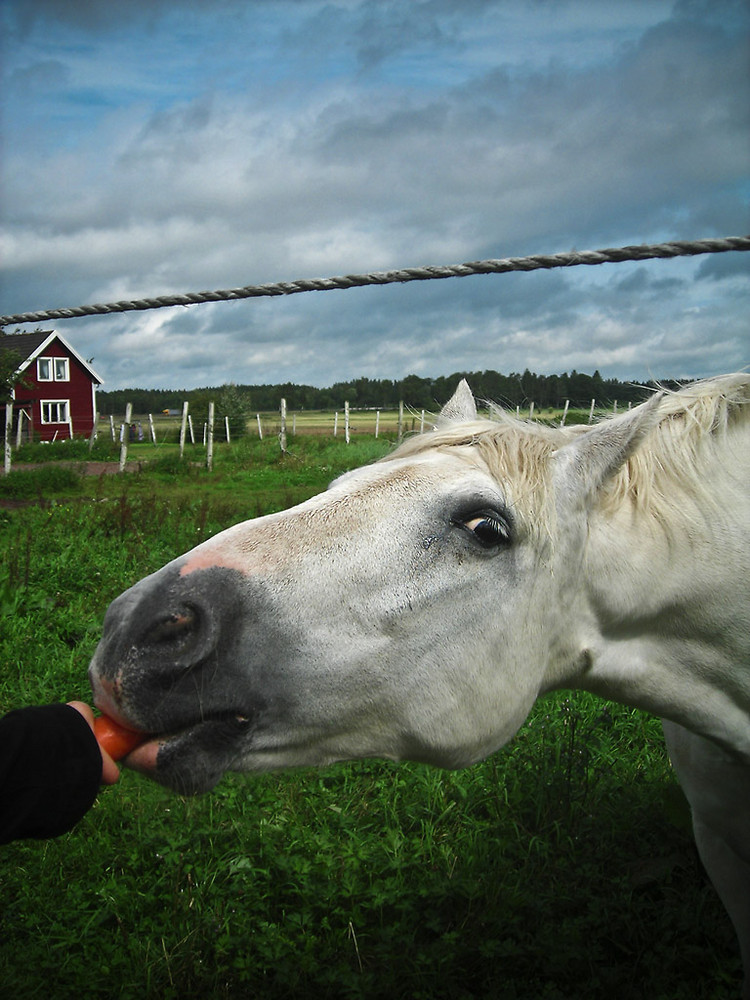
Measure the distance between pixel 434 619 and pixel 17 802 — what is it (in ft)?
3.19


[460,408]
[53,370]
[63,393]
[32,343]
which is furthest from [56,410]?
[460,408]

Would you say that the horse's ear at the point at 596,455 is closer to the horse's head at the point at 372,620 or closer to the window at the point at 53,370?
the horse's head at the point at 372,620

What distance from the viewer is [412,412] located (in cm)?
294

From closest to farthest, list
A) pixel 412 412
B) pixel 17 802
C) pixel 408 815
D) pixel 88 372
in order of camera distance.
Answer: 1. pixel 17 802
2. pixel 412 412
3. pixel 408 815
4. pixel 88 372

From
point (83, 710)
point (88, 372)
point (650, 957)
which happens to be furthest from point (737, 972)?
point (88, 372)

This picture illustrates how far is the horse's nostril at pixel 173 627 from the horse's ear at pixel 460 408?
1153 millimetres

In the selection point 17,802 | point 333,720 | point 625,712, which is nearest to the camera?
point 17,802

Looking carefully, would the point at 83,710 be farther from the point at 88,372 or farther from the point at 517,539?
the point at 88,372

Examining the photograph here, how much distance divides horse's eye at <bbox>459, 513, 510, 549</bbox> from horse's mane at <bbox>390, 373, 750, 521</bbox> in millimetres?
120

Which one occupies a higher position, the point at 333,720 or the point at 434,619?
the point at 434,619

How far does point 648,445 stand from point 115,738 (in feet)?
5.43

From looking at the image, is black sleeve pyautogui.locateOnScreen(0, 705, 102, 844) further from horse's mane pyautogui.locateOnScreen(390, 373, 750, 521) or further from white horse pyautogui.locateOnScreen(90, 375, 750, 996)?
horse's mane pyautogui.locateOnScreen(390, 373, 750, 521)

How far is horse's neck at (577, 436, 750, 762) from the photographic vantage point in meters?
2.03

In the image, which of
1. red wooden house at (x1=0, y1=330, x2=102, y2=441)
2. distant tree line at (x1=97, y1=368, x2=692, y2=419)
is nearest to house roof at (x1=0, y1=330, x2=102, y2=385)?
red wooden house at (x1=0, y1=330, x2=102, y2=441)
